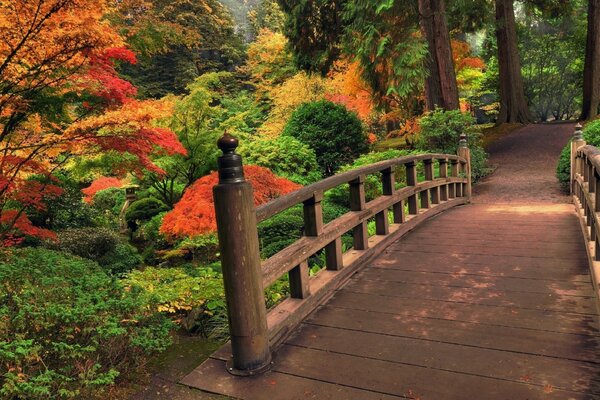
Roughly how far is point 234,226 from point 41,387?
3.69 feet

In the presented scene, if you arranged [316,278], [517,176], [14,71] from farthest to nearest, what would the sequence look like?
1. [517,176]
2. [14,71]
3. [316,278]

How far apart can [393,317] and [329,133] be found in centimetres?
1122

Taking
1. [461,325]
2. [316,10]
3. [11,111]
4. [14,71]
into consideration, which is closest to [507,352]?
[461,325]

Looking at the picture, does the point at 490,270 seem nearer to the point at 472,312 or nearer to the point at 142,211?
the point at 472,312

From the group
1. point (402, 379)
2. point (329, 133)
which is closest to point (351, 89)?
point (329, 133)

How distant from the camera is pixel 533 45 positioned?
1078 inches

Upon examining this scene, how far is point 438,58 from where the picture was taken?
545 inches

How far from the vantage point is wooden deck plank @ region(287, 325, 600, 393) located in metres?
2.30

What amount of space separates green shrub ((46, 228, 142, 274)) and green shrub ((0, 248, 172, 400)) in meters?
5.14

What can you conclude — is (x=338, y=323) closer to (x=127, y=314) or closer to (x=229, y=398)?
(x=229, y=398)

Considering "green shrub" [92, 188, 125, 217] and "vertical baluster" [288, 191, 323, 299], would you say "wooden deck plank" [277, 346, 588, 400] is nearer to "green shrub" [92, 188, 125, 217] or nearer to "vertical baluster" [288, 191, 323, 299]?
"vertical baluster" [288, 191, 323, 299]

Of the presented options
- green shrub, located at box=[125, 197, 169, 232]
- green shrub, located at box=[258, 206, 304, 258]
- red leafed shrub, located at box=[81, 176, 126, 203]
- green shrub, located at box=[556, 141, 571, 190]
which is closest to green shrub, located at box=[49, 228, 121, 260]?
green shrub, located at box=[258, 206, 304, 258]

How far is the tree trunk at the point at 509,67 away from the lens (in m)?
18.6

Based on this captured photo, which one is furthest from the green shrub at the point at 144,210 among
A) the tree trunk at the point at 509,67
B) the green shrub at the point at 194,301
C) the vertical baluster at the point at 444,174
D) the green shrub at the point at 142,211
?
the tree trunk at the point at 509,67
